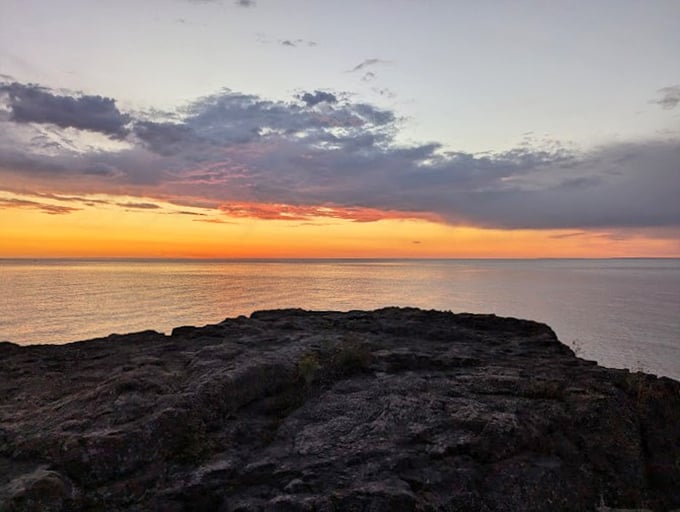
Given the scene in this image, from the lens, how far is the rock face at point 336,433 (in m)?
9.27

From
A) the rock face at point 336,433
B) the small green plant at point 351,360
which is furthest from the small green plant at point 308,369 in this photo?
the small green plant at point 351,360

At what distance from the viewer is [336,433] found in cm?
1102

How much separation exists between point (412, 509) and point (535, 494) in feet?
8.99

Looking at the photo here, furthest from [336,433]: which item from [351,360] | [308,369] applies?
[351,360]

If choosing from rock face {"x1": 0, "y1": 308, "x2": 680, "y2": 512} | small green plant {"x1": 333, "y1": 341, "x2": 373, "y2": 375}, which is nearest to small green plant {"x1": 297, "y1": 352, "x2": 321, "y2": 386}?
rock face {"x1": 0, "y1": 308, "x2": 680, "y2": 512}

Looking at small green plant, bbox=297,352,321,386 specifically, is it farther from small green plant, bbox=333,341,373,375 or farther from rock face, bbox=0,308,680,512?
small green plant, bbox=333,341,373,375

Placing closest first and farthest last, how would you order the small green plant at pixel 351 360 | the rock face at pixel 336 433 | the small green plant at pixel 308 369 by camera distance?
the rock face at pixel 336 433 → the small green plant at pixel 308 369 → the small green plant at pixel 351 360

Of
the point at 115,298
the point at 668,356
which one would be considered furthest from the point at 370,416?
the point at 115,298

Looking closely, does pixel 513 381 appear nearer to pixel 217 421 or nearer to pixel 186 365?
pixel 217 421

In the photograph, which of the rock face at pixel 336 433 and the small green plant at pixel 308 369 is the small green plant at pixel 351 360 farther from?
the small green plant at pixel 308 369

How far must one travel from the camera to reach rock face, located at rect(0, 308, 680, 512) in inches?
365

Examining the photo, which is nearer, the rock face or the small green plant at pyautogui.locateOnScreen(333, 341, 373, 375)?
the rock face

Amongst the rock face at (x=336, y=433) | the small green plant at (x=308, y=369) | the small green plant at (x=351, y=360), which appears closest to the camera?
the rock face at (x=336, y=433)

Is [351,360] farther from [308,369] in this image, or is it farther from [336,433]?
[336,433]
